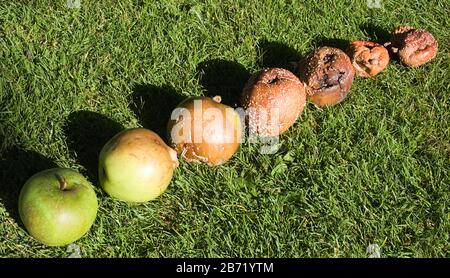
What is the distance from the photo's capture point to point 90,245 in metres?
3.70

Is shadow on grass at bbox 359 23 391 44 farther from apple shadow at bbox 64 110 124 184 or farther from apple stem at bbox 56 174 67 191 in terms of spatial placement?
apple stem at bbox 56 174 67 191

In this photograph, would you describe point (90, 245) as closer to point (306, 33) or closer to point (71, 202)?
point (71, 202)

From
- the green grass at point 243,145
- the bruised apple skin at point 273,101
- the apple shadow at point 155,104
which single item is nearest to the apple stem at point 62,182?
the green grass at point 243,145

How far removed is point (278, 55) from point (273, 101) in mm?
897

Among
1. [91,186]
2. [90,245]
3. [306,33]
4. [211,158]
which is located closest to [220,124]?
[211,158]

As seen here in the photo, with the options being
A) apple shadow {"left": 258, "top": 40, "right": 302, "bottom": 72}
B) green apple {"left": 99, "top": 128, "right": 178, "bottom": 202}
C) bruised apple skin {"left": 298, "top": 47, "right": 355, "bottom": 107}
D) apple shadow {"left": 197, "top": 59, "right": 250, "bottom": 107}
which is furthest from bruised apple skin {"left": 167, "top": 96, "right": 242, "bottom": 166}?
apple shadow {"left": 258, "top": 40, "right": 302, "bottom": 72}

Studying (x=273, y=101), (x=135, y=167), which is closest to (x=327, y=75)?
(x=273, y=101)

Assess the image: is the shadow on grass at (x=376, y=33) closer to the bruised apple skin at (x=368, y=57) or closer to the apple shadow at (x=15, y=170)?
the bruised apple skin at (x=368, y=57)

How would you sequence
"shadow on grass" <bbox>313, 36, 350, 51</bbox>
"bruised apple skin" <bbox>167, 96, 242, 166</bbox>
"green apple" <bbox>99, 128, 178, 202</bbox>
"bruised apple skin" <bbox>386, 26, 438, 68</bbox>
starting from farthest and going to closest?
1. "shadow on grass" <bbox>313, 36, 350, 51</bbox>
2. "bruised apple skin" <bbox>386, 26, 438, 68</bbox>
3. "bruised apple skin" <bbox>167, 96, 242, 166</bbox>
4. "green apple" <bbox>99, 128, 178, 202</bbox>

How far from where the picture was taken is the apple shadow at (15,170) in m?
3.78

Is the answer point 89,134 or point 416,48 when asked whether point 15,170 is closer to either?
point 89,134

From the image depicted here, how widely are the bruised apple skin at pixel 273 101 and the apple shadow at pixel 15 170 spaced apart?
1.42 meters

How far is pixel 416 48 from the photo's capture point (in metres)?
4.57

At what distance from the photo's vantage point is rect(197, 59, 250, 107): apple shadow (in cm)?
442
